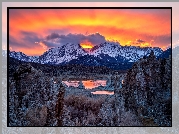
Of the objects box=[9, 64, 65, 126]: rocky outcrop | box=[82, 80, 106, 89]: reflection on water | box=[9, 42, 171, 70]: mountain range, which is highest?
box=[9, 42, 171, 70]: mountain range

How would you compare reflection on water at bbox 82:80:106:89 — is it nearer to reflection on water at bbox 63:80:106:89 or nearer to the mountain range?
reflection on water at bbox 63:80:106:89

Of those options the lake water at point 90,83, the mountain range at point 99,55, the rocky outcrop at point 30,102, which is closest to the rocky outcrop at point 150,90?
the mountain range at point 99,55

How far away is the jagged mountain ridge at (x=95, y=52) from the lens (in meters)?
5.89

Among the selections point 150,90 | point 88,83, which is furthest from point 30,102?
point 150,90

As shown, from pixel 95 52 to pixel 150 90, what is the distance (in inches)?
32.1

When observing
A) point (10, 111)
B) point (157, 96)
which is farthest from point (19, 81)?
point (157, 96)

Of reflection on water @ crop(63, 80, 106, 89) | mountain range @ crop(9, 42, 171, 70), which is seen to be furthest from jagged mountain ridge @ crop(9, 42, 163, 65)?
reflection on water @ crop(63, 80, 106, 89)

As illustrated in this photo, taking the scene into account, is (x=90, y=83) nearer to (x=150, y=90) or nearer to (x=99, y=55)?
(x=99, y=55)

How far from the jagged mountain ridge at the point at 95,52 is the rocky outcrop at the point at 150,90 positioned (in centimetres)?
9

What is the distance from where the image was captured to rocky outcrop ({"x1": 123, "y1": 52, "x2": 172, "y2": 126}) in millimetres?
5902

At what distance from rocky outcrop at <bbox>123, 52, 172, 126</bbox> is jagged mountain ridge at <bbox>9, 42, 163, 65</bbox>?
0.31ft

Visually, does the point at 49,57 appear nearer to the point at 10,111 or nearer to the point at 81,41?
the point at 81,41

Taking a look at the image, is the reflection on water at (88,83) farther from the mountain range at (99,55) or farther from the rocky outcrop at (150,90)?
the rocky outcrop at (150,90)

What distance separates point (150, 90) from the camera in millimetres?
5938
